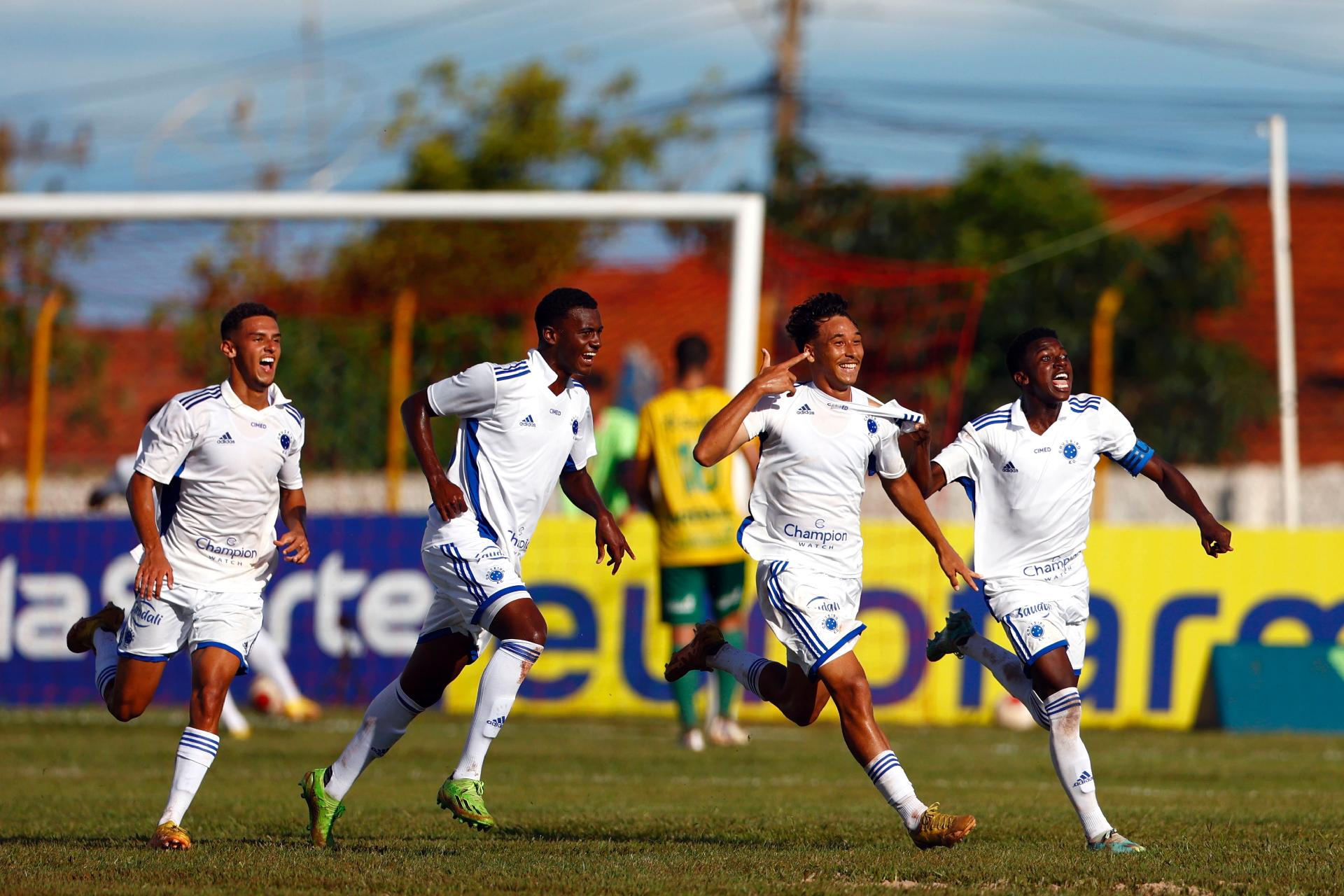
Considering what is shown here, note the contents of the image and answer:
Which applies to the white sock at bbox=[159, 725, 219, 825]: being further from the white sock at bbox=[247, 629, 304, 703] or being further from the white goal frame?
the white goal frame

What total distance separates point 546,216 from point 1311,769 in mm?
7667

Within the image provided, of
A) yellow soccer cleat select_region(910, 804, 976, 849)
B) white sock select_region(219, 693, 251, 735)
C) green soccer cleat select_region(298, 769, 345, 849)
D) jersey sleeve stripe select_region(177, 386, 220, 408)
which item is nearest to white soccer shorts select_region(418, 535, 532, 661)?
green soccer cleat select_region(298, 769, 345, 849)

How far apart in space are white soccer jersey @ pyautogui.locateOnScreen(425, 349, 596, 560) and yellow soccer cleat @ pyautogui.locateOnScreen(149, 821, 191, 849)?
5.06 feet

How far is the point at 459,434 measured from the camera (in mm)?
7992

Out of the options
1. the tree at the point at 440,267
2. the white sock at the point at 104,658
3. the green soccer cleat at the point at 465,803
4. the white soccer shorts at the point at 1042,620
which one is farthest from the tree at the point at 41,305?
the white soccer shorts at the point at 1042,620

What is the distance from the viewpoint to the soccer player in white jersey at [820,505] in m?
7.44

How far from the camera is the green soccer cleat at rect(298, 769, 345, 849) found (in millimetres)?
7574

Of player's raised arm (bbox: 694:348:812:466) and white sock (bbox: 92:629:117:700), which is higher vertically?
player's raised arm (bbox: 694:348:812:466)

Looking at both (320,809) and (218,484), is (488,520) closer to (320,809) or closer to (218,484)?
(218,484)

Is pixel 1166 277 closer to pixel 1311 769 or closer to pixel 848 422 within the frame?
pixel 1311 769

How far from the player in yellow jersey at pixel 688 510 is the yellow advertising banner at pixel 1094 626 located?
2.17 m

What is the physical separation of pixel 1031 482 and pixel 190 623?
11.9 ft

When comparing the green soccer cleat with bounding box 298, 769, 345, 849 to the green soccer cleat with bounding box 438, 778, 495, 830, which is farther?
the green soccer cleat with bounding box 298, 769, 345, 849

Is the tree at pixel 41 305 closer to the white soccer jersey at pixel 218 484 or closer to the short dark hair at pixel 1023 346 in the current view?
the white soccer jersey at pixel 218 484
